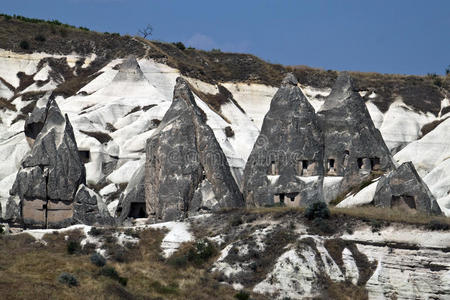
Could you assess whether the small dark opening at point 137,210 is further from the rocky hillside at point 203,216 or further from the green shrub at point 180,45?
the green shrub at point 180,45

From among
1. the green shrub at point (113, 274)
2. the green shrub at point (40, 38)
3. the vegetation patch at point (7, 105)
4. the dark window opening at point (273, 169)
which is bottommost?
the green shrub at point (113, 274)

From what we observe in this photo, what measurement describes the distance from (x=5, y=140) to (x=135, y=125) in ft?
34.5

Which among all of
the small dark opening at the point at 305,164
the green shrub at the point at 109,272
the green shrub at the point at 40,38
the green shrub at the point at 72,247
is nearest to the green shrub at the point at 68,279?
the green shrub at the point at 109,272

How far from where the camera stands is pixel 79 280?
43.1 m

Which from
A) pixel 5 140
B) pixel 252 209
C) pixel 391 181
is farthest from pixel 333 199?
pixel 5 140

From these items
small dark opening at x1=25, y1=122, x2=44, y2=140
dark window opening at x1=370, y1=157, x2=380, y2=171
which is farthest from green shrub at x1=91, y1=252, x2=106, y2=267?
dark window opening at x1=370, y1=157, x2=380, y2=171

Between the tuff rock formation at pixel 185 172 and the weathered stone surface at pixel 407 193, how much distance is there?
→ 8692mm

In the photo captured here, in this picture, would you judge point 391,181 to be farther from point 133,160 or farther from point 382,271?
point 133,160

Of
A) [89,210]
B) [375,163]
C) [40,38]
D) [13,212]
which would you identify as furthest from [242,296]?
[40,38]

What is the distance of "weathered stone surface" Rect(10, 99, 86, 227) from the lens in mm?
60594

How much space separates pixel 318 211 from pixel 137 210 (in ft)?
50.8

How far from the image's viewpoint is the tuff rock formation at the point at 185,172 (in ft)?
189

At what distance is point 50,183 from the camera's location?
61094mm

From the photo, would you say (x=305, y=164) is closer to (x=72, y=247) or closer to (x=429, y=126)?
(x=72, y=247)
